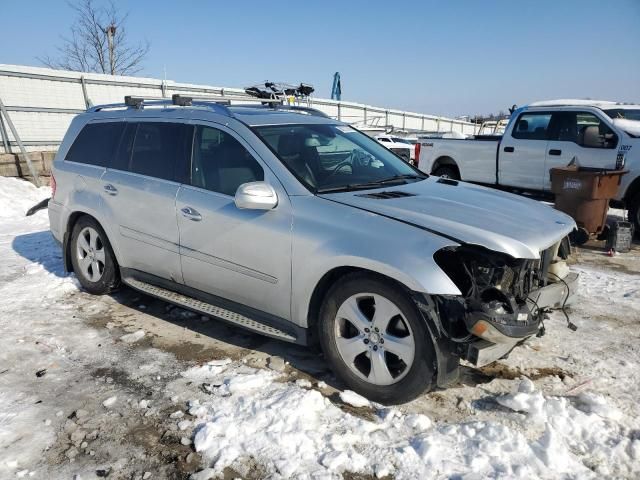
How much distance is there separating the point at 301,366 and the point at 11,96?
36.1 feet

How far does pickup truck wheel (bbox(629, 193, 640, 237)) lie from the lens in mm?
7652

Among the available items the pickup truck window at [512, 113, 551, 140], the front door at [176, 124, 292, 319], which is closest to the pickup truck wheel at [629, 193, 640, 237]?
the pickup truck window at [512, 113, 551, 140]

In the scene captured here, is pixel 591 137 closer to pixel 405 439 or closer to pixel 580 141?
pixel 580 141

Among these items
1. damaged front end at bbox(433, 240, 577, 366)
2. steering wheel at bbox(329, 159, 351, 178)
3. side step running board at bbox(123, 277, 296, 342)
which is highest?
steering wheel at bbox(329, 159, 351, 178)

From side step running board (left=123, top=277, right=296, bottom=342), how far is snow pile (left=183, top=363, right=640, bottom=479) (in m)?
0.46

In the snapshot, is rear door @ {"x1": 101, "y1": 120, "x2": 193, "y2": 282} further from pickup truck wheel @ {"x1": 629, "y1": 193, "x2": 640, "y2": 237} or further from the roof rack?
pickup truck wheel @ {"x1": 629, "y1": 193, "x2": 640, "y2": 237}

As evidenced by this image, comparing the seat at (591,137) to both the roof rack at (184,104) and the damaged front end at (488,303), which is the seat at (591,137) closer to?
the roof rack at (184,104)

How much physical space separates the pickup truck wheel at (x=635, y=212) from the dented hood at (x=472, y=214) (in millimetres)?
4831

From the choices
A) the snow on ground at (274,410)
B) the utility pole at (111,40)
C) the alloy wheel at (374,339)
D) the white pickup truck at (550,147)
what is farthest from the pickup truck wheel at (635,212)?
the utility pole at (111,40)

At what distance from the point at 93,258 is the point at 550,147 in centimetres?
722

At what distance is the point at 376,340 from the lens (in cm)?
315

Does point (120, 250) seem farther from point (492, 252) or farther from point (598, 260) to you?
point (598, 260)

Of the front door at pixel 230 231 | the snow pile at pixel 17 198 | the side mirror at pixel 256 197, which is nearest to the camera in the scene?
the side mirror at pixel 256 197

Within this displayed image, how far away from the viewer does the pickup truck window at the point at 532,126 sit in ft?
28.7
